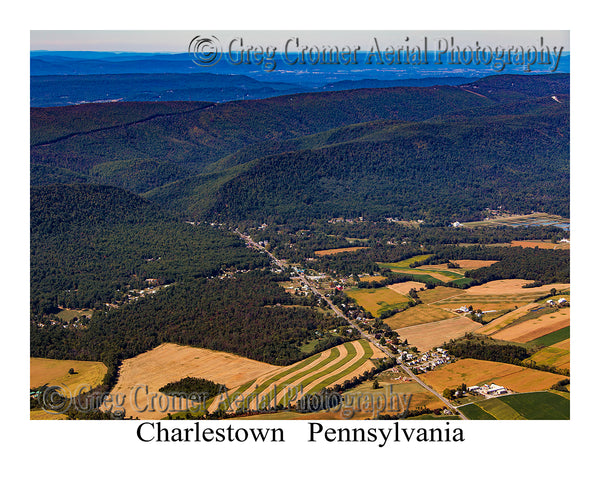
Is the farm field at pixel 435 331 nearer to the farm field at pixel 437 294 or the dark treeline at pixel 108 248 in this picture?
the farm field at pixel 437 294

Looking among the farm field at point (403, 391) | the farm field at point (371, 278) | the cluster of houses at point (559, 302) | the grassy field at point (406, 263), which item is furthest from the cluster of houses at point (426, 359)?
the grassy field at point (406, 263)

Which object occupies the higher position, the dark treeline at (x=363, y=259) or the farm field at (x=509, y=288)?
the dark treeline at (x=363, y=259)

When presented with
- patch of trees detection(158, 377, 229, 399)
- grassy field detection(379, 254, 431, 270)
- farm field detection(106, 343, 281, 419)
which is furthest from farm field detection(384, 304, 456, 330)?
patch of trees detection(158, 377, 229, 399)

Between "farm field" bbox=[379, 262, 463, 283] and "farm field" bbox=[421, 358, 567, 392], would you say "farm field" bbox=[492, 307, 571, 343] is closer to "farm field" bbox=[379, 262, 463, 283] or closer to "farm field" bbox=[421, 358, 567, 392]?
"farm field" bbox=[421, 358, 567, 392]

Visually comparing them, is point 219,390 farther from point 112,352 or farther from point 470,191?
point 470,191

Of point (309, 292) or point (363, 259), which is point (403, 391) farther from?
point (363, 259)
